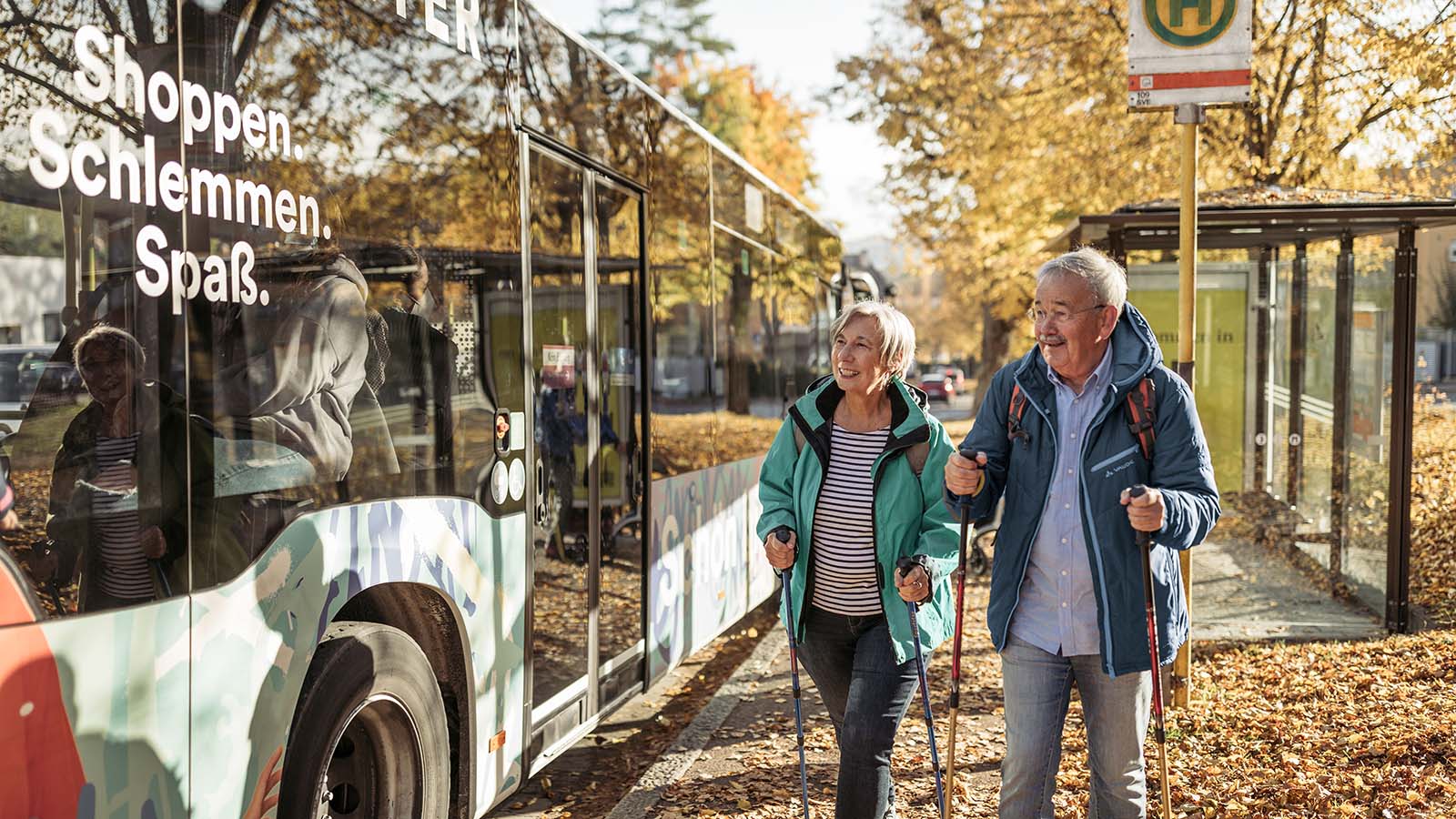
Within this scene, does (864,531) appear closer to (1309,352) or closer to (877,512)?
(877,512)

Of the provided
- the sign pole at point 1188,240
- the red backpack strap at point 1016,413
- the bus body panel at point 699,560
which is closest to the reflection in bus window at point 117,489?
the red backpack strap at point 1016,413

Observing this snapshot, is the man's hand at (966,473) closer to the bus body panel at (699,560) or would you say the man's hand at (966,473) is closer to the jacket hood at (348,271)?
the jacket hood at (348,271)

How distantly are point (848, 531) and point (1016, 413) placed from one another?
2.30 feet

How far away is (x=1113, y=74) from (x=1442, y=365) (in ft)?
179

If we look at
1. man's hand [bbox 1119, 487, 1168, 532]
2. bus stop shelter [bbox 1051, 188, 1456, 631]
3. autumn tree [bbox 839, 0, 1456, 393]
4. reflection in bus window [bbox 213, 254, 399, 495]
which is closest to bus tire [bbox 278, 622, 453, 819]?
reflection in bus window [bbox 213, 254, 399, 495]

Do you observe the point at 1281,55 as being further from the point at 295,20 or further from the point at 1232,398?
the point at 295,20

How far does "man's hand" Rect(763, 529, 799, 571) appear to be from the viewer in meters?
4.04

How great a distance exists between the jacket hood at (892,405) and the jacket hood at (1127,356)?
0.44 meters

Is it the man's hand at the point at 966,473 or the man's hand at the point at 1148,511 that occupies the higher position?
the man's hand at the point at 966,473

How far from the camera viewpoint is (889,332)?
4.14 metres

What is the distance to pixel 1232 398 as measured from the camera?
943 cm

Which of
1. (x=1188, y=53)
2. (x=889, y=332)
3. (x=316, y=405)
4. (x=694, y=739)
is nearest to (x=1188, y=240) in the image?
(x=1188, y=53)

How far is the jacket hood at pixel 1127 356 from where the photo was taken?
3.52m

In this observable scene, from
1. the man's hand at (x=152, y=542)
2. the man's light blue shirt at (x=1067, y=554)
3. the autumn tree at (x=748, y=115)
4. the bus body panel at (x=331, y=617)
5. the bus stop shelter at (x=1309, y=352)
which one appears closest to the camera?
the man's hand at (x=152, y=542)
